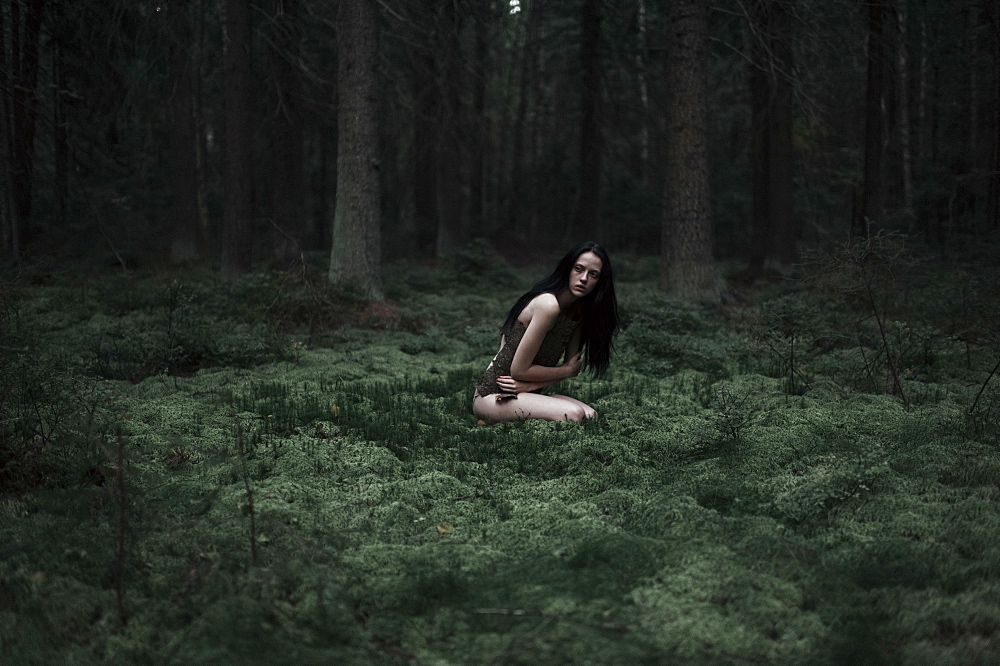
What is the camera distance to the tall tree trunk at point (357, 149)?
11.2 meters

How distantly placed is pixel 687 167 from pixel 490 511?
8.76 meters

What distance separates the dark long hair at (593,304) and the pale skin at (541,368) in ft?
0.16

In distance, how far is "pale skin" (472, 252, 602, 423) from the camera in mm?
5336

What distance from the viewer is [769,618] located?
2816 mm

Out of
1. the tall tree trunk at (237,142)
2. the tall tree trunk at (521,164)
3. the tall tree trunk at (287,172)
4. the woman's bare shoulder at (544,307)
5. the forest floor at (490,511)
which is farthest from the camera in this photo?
the tall tree trunk at (521,164)

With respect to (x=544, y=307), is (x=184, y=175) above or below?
above

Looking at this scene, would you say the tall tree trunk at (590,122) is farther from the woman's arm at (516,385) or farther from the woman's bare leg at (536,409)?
the woman's bare leg at (536,409)

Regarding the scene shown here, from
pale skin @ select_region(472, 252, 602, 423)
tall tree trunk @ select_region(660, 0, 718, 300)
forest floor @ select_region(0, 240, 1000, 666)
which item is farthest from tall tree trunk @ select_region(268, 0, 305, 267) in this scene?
pale skin @ select_region(472, 252, 602, 423)

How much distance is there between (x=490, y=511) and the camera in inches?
156

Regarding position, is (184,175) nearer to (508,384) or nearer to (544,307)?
(508,384)

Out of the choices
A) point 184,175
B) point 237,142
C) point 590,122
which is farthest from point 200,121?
point 590,122

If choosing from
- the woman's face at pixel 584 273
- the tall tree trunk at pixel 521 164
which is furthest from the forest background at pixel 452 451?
the tall tree trunk at pixel 521 164

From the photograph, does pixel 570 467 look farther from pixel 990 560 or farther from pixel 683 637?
pixel 990 560

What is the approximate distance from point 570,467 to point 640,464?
0.48 m
